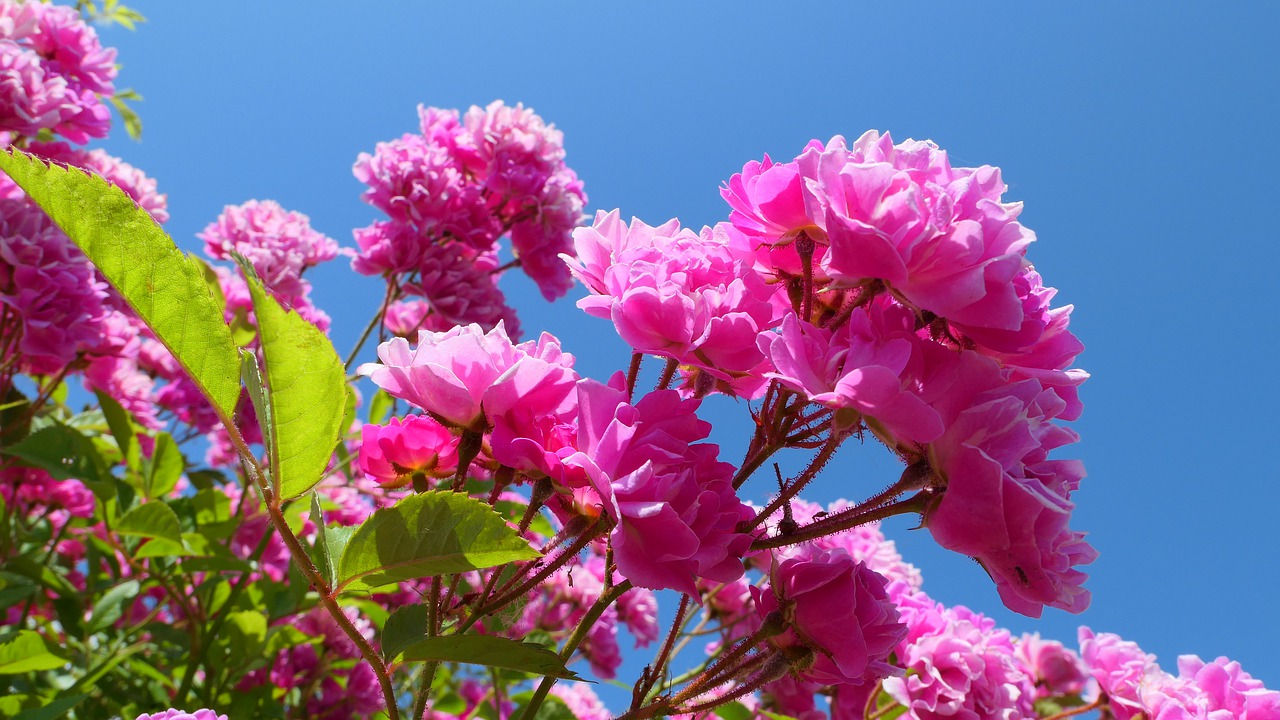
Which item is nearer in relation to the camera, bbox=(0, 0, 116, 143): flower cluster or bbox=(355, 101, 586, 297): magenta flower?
bbox=(0, 0, 116, 143): flower cluster

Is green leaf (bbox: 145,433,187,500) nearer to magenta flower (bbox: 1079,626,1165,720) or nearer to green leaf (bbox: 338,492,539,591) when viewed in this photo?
green leaf (bbox: 338,492,539,591)

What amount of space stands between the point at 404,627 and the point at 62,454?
176 cm

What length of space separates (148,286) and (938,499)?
2.54ft

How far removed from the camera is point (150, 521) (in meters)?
1.76

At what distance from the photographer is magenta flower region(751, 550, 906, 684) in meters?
0.87

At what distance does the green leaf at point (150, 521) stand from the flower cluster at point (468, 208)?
0.90 metres

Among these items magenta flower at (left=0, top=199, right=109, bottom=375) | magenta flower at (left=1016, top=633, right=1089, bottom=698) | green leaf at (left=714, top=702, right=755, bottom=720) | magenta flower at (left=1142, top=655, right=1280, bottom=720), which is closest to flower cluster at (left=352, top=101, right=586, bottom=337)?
magenta flower at (left=0, top=199, right=109, bottom=375)

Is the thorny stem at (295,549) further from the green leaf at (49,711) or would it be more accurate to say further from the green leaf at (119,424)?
the green leaf at (119,424)

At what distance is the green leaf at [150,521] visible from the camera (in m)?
1.75

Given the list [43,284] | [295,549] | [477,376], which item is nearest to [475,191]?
[43,284]

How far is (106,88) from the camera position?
2.54m

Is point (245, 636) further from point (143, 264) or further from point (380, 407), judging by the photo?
point (143, 264)

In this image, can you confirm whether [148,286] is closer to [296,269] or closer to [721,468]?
[721,468]

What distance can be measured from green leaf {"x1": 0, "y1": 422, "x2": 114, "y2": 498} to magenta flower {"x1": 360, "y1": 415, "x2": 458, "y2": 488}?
1.51 m
